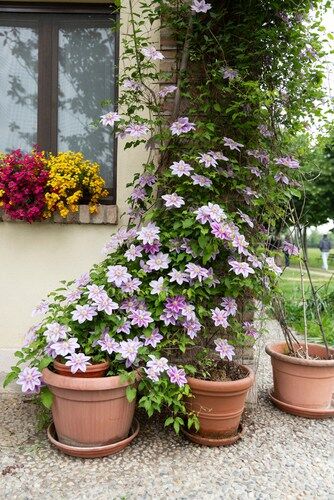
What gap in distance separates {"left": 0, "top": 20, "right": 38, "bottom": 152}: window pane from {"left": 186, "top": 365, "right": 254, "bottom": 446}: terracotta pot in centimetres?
221

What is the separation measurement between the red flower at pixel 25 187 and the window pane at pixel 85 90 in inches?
17.4

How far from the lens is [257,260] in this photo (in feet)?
8.36

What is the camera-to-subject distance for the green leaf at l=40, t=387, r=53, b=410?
88.1 inches

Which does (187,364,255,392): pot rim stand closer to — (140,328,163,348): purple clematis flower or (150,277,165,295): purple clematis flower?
(140,328,163,348): purple clematis flower

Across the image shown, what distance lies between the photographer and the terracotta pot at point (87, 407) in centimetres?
216

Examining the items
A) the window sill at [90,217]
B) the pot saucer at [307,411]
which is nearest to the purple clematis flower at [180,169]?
the window sill at [90,217]

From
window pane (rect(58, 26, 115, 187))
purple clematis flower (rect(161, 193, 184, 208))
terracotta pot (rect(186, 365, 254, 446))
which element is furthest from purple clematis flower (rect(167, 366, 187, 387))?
window pane (rect(58, 26, 115, 187))

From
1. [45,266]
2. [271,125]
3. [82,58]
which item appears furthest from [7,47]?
[271,125]

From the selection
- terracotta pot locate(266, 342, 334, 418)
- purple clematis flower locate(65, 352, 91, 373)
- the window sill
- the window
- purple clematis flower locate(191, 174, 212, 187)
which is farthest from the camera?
the window


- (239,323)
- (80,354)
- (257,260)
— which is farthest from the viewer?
(239,323)

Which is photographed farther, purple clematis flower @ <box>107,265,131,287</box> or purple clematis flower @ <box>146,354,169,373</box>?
purple clematis flower @ <box>107,265,131,287</box>

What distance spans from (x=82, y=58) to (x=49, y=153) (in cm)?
78

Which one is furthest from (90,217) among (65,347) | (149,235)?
(65,347)

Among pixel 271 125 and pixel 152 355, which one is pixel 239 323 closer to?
pixel 152 355
